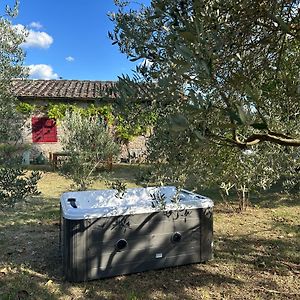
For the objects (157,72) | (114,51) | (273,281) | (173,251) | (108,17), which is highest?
(108,17)

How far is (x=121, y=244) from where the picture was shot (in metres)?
4.30

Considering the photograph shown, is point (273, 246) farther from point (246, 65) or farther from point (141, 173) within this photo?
point (246, 65)

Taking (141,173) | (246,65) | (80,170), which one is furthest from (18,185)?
(80,170)

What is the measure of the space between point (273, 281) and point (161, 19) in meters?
3.54

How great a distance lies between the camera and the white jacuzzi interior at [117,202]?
413 cm

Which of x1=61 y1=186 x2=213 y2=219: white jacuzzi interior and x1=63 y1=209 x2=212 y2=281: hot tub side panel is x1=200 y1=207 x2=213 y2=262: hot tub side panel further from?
x1=61 y1=186 x2=213 y2=219: white jacuzzi interior

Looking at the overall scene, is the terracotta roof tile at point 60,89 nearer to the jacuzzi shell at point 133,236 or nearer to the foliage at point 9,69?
the foliage at point 9,69

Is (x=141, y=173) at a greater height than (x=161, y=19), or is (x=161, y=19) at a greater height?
(x=161, y=19)

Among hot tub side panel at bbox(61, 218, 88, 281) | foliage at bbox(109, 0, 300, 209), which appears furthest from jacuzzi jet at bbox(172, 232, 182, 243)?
foliage at bbox(109, 0, 300, 209)

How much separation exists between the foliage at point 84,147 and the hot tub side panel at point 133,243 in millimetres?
3914

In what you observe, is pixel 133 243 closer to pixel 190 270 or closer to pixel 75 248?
pixel 75 248

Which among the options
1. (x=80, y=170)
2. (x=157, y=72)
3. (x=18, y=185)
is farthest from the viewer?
(x=80, y=170)

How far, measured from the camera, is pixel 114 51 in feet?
9.90

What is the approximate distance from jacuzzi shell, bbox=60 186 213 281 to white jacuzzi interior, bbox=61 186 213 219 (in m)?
0.01
